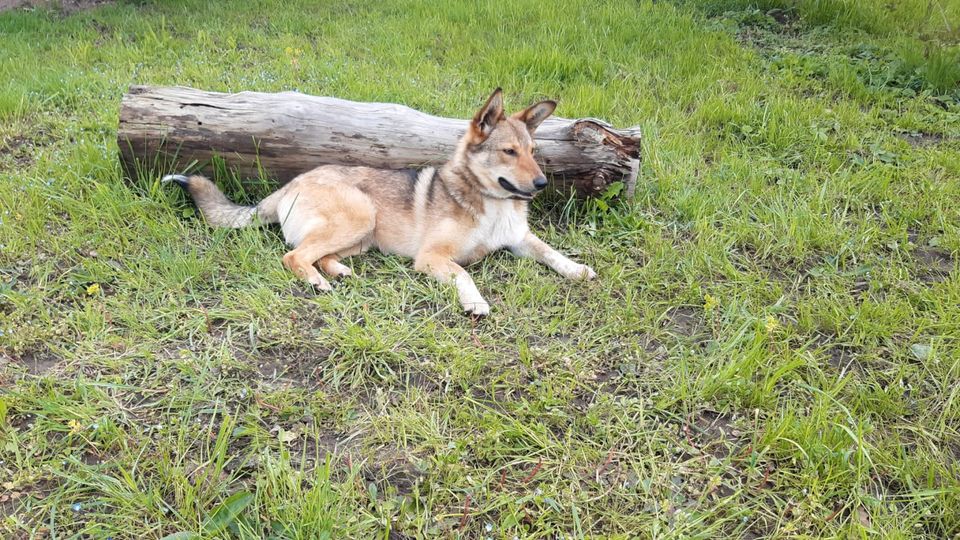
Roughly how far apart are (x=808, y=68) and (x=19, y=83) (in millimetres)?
8051

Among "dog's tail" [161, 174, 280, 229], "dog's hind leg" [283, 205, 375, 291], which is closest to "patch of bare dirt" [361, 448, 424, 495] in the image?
"dog's hind leg" [283, 205, 375, 291]

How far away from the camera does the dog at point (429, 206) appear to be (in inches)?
156

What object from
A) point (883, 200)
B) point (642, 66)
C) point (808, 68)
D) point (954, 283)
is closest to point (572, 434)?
point (954, 283)

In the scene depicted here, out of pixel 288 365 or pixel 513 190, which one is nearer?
pixel 288 365

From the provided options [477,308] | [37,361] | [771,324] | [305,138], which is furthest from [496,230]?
[37,361]

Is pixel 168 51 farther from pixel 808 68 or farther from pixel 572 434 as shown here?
pixel 808 68

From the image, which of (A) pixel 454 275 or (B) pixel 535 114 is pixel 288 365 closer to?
(A) pixel 454 275

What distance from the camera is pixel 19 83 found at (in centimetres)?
593

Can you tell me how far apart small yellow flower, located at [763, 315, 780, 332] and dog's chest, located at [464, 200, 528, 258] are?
1.61 metres

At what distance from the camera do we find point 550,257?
4.03m

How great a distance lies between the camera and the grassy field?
7.80 ft

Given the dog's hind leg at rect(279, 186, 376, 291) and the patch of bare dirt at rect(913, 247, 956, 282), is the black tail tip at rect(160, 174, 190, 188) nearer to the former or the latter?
the dog's hind leg at rect(279, 186, 376, 291)

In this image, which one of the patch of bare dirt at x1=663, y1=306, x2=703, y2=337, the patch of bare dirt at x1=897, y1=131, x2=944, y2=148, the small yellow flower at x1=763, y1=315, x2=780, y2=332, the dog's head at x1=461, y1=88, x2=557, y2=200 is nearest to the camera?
the small yellow flower at x1=763, y1=315, x2=780, y2=332

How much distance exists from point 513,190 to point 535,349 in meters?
1.25
